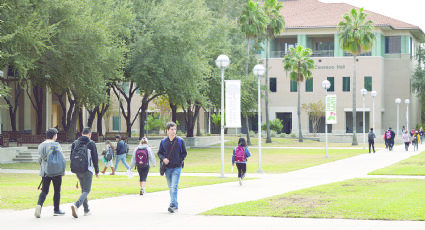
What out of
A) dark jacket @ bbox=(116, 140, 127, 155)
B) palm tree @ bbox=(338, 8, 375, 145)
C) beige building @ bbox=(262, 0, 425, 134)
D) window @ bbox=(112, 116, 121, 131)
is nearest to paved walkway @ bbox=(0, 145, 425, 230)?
dark jacket @ bbox=(116, 140, 127, 155)

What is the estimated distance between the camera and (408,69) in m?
85.1

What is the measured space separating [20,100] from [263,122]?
37647 millimetres

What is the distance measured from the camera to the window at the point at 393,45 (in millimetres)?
85562

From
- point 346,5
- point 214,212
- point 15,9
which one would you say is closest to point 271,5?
point 346,5

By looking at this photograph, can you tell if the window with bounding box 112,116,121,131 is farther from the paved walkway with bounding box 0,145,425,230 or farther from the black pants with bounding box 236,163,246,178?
the paved walkway with bounding box 0,145,425,230

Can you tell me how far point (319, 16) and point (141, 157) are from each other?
2857 inches

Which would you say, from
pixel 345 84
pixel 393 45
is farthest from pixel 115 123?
pixel 393 45

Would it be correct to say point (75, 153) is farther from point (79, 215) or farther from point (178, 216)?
point (178, 216)

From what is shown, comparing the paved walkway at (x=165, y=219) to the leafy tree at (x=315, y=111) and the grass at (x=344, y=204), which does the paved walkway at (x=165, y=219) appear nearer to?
the grass at (x=344, y=204)

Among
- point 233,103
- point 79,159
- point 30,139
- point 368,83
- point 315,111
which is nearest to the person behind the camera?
point 79,159

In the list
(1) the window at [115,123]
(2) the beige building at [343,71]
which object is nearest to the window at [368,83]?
(2) the beige building at [343,71]

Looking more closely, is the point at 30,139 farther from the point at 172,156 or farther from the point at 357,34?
the point at 357,34

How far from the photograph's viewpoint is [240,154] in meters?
20.7

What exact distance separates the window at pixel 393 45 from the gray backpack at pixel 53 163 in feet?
256
